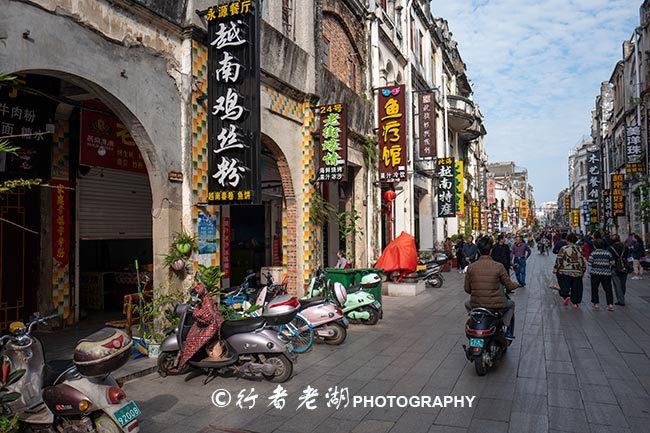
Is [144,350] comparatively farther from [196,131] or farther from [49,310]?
[196,131]

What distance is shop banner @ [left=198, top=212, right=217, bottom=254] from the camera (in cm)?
805

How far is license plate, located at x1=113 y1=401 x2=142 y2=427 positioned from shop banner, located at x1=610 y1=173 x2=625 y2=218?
33266 millimetres

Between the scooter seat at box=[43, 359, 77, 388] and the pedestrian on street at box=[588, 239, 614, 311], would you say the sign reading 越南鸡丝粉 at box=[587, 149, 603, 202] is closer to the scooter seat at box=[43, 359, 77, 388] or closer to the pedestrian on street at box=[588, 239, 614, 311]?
the pedestrian on street at box=[588, 239, 614, 311]

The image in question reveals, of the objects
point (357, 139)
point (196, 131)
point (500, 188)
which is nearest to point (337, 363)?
point (196, 131)

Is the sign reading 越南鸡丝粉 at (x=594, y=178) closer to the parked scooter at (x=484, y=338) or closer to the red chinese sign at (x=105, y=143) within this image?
the parked scooter at (x=484, y=338)

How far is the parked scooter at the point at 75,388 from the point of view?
386cm

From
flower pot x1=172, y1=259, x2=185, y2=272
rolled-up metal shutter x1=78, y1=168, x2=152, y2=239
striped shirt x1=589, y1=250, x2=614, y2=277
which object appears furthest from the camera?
striped shirt x1=589, y1=250, x2=614, y2=277

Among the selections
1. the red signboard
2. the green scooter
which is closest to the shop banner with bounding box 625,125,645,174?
the green scooter

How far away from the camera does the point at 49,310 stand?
8766 millimetres

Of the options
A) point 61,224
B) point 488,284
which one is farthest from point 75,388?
point 61,224

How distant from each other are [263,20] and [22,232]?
6.47 metres

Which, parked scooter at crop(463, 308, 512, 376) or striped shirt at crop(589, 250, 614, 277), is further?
striped shirt at crop(589, 250, 614, 277)

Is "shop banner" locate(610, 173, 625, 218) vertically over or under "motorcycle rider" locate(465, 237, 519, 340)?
over

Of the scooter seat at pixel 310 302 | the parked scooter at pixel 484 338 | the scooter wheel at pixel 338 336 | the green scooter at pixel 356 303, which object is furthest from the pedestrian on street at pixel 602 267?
the scooter seat at pixel 310 302
